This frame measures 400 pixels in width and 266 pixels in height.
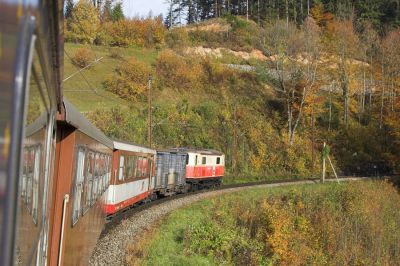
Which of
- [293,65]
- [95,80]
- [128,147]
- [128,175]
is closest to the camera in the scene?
[128,147]

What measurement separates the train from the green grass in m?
26.5

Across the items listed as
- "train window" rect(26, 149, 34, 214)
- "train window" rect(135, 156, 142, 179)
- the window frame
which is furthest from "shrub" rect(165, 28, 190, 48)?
"train window" rect(26, 149, 34, 214)

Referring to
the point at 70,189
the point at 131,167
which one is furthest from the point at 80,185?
the point at 131,167

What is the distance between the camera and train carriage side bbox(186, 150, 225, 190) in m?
30.3

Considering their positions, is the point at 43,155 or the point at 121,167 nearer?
the point at 43,155

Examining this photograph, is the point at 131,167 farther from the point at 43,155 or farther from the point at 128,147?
the point at 43,155

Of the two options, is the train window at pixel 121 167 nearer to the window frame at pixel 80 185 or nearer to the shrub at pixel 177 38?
the window frame at pixel 80 185

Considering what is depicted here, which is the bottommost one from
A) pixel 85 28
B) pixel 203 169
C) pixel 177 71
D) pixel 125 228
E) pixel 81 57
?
pixel 125 228

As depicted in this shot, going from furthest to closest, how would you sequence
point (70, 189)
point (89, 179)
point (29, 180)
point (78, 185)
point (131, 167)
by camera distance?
1. point (131, 167)
2. point (89, 179)
3. point (78, 185)
4. point (70, 189)
5. point (29, 180)

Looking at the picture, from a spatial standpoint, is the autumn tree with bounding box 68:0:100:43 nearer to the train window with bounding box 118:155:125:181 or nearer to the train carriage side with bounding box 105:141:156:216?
the train carriage side with bounding box 105:141:156:216

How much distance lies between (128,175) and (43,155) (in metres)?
13.4

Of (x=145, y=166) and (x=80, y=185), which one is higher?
(x=145, y=166)

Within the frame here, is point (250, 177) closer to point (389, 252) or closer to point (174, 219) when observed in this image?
point (389, 252)

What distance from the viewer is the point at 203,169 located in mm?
32156
